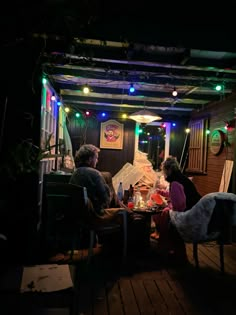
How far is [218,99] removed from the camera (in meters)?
5.43

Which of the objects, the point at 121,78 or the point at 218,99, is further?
the point at 218,99

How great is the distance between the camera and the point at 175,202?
11.5ft

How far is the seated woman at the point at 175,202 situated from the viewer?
11.5ft

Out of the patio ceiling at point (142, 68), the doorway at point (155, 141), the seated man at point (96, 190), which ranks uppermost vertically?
the patio ceiling at point (142, 68)

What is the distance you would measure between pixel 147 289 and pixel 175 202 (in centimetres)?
108

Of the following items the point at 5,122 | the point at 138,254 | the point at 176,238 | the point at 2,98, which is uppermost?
the point at 2,98

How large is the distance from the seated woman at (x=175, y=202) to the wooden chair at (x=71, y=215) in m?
0.58

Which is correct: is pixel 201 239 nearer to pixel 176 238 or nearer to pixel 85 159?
pixel 176 238

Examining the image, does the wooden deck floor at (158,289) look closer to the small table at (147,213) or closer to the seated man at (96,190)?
the small table at (147,213)

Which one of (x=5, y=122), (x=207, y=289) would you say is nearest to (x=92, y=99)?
(x=5, y=122)

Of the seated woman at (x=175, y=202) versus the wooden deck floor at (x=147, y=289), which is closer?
the wooden deck floor at (x=147, y=289)

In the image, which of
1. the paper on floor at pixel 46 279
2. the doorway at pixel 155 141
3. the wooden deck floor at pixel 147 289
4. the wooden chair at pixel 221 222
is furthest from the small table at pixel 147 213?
the doorway at pixel 155 141

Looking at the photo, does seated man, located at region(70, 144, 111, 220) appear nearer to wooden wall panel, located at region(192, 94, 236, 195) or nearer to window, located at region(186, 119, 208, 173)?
wooden wall panel, located at region(192, 94, 236, 195)

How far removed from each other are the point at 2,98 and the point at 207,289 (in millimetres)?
2861
